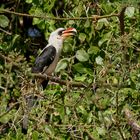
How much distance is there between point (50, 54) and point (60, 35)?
149 mm

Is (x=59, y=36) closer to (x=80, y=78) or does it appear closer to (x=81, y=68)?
(x=80, y=78)

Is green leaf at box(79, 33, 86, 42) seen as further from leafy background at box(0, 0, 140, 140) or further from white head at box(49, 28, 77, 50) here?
white head at box(49, 28, 77, 50)

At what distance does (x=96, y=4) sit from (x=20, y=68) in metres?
1.34

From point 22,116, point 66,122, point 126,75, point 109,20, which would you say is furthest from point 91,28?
point 126,75

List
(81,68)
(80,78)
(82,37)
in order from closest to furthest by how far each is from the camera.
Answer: (81,68)
(80,78)
(82,37)

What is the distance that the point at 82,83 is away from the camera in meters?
2.38

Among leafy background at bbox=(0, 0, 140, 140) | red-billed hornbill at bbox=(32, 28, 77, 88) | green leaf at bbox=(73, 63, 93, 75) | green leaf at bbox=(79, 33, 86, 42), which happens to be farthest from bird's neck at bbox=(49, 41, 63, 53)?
green leaf at bbox=(73, 63, 93, 75)

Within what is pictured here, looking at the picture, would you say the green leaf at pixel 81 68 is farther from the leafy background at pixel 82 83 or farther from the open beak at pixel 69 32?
the open beak at pixel 69 32

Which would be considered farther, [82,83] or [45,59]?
[45,59]

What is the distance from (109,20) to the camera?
328 cm

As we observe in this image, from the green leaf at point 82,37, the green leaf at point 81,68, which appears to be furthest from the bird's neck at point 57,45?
the green leaf at point 81,68

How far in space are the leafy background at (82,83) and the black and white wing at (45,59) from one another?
0.14 m

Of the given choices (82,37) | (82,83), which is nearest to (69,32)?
(82,37)

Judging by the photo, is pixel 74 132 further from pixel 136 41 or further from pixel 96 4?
pixel 96 4
